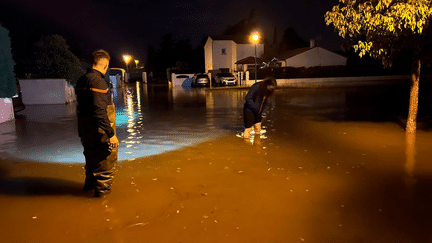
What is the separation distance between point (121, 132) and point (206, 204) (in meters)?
6.07

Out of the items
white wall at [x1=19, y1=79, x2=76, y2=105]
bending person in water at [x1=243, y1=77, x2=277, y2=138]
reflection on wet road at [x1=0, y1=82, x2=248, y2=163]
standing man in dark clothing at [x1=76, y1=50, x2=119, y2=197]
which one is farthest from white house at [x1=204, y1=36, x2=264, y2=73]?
standing man in dark clothing at [x1=76, y1=50, x2=119, y2=197]

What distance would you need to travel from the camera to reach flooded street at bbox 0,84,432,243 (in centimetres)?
389

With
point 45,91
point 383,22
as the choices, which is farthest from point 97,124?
point 45,91

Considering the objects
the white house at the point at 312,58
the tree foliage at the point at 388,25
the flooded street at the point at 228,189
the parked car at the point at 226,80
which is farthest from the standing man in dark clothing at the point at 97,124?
the white house at the point at 312,58

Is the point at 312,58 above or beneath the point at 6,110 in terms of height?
above

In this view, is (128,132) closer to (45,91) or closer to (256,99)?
(256,99)

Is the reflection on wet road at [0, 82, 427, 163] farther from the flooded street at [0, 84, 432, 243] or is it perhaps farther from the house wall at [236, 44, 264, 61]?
the house wall at [236, 44, 264, 61]

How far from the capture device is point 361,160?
6.67m

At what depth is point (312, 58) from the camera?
4850 cm

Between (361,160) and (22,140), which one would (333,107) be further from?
(22,140)

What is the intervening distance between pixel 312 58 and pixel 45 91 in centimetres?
3815

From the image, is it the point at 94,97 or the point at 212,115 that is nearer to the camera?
the point at 94,97

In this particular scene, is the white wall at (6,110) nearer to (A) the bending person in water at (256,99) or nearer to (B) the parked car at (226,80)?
(A) the bending person in water at (256,99)

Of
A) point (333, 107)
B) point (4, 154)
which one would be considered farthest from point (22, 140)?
point (333, 107)
